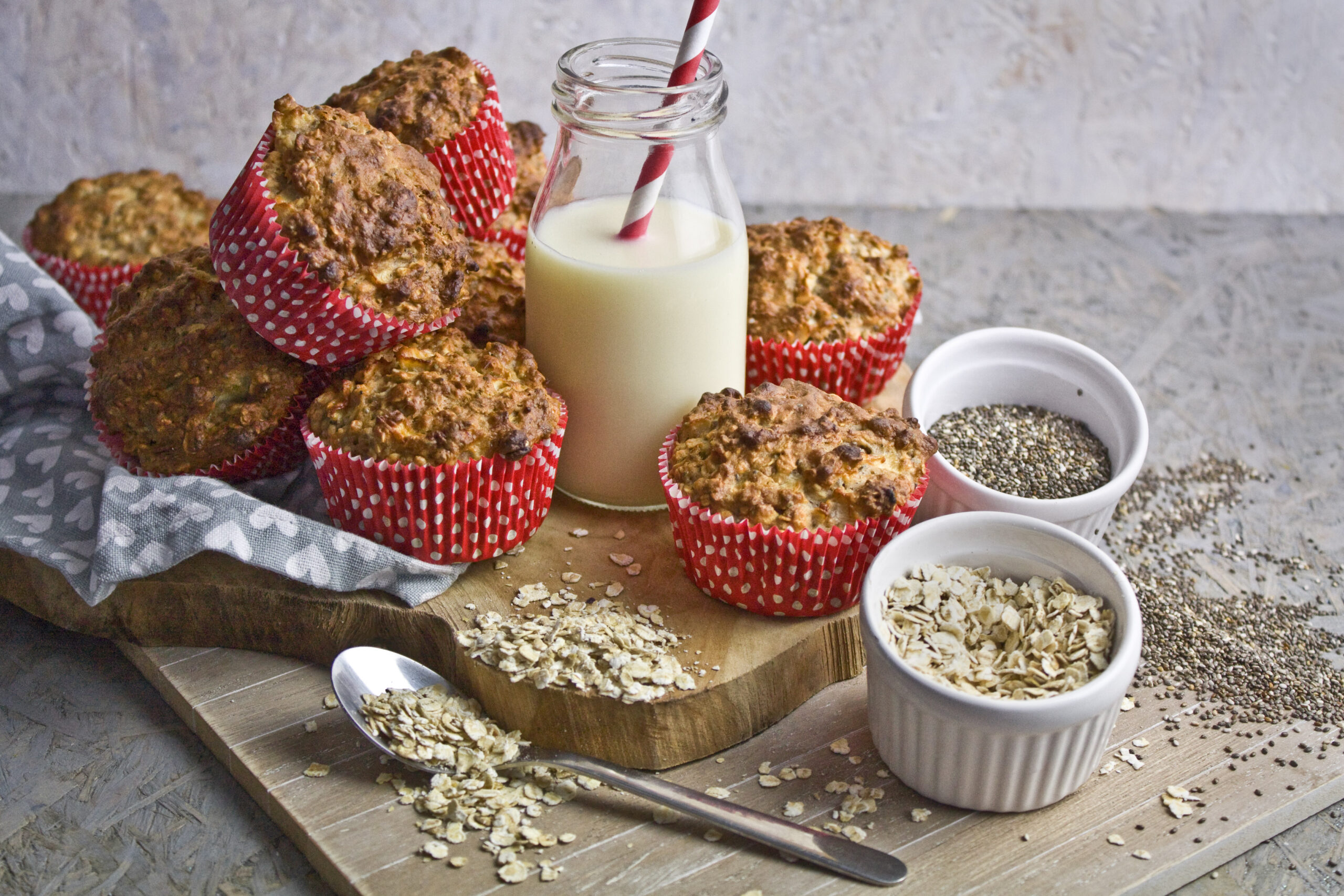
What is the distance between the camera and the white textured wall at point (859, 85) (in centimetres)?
443

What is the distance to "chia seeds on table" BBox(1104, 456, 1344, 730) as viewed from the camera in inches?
101

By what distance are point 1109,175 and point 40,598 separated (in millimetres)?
4087

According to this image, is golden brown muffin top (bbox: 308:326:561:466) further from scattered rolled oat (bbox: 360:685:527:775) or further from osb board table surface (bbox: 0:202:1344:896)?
osb board table surface (bbox: 0:202:1344:896)

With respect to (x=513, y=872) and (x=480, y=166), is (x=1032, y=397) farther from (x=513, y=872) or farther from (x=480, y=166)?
(x=513, y=872)

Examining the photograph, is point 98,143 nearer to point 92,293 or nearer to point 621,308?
point 92,293

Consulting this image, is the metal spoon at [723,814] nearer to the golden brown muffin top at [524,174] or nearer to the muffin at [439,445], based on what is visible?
the muffin at [439,445]

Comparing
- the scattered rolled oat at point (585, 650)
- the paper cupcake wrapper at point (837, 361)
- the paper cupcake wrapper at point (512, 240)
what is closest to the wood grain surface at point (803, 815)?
the scattered rolled oat at point (585, 650)

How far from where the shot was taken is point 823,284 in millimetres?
3043

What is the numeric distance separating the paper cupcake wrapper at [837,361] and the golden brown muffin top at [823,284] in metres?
0.02

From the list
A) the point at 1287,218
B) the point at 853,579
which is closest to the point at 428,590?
the point at 853,579

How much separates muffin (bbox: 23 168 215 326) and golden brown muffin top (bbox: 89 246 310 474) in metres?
0.85

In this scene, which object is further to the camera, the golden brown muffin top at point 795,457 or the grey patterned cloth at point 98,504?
the grey patterned cloth at point 98,504

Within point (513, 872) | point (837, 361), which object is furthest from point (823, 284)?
point (513, 872)

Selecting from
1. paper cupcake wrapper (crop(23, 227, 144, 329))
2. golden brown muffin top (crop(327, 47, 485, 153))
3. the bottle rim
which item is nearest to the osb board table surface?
paper cupcake wrapper (crop(23, 227, 144, 329))
